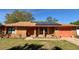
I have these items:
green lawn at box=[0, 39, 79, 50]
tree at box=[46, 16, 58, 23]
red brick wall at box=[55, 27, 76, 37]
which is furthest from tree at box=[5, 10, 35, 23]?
red brick wall at box=[55, 27, 76, 37]

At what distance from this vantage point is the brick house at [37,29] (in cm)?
977

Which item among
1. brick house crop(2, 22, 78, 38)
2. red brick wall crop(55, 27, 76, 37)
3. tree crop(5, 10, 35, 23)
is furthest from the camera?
red brick wall crop(55, 27, 76, 37)

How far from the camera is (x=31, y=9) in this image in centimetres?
936

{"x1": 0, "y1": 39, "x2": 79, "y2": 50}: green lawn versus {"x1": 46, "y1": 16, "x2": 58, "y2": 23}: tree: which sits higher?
{"x1": 46, "y1": 16, "x2": 58, "y2": 23}: tree

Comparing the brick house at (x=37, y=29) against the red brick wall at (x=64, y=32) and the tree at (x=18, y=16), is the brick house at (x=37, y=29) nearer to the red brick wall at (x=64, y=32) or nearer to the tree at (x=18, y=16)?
the red brick wall at (x=64, y=32)

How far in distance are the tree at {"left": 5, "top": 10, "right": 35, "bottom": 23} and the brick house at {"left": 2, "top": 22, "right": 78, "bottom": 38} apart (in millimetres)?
185

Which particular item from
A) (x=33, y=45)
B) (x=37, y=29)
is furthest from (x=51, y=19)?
(x=33, y=45)

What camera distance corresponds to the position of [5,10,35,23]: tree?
9.50 meters

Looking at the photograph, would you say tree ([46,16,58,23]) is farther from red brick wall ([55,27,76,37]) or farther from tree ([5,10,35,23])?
tree ([5,10,35,23])

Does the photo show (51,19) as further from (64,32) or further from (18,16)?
(18,16)
